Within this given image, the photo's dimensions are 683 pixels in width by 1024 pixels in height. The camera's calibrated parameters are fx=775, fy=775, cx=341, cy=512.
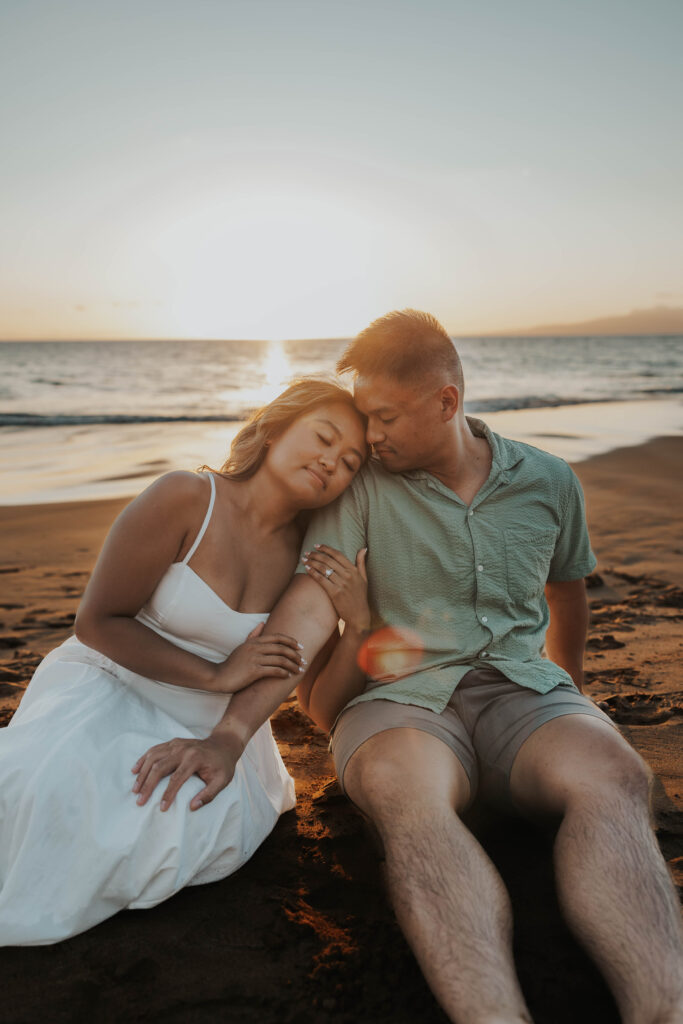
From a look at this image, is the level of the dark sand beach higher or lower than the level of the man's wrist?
lower

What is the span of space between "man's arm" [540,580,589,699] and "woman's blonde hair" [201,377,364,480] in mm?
1265

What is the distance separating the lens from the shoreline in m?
10.5

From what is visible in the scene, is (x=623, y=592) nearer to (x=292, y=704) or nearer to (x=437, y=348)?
(x=292, y=704)

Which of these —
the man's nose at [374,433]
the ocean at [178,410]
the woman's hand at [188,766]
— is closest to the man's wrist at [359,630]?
the woman's hand at [188,766]

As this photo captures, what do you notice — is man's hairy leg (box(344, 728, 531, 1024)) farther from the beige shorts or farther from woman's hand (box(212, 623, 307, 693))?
woman's hand (box(212, 623, 307, 693))

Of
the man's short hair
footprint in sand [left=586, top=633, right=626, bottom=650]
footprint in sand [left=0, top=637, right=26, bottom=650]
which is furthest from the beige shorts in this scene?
footprint in sand [left=0, top=637, right=26, bottom=650]

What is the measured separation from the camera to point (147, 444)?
14812 mm

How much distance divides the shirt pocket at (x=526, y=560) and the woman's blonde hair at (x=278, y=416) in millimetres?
816

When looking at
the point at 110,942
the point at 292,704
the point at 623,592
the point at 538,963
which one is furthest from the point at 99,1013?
the point at 623,592

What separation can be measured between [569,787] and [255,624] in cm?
132

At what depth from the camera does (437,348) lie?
10.8ft

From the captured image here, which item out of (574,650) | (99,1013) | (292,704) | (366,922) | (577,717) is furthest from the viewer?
(292,704)

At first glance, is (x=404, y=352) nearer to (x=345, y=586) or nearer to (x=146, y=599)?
(x=345, y=586)

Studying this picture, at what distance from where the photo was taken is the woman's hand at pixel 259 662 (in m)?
2.89
